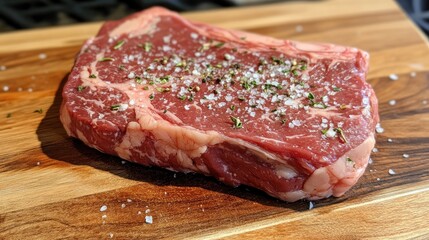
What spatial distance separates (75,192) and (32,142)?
0.43 m

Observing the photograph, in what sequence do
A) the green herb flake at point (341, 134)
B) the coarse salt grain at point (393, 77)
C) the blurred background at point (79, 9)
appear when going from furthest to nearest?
the blurred background at point (79, 9) → the coarse salt grain at point (393, 77) → the green herb flake at point (341, 134)

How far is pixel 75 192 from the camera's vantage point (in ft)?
8.40

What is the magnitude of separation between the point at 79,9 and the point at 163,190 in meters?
1.83

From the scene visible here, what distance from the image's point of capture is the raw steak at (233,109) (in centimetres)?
242

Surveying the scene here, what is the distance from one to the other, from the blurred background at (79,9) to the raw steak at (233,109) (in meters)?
0.98

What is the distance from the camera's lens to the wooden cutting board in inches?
94.7

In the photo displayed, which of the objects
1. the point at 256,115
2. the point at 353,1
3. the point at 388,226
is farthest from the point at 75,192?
the point at 353,1

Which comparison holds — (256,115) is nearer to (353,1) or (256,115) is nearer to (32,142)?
(32,142)

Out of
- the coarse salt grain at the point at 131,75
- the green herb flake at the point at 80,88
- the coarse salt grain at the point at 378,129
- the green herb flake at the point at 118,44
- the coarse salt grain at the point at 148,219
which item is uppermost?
the green herb flake at the point at 118,44

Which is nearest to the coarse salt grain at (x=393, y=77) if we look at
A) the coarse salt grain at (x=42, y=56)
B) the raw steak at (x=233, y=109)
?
the raw steak at (x=233, y=109)

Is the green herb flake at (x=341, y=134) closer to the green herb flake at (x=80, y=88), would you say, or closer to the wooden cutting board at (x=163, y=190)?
the wooden cutting board at (x=163, y=190)

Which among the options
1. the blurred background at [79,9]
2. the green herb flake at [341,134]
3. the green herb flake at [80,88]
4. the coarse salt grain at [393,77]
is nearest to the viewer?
the green herb flake at [341,134]

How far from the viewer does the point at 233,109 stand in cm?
256

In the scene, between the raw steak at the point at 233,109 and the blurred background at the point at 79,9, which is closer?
the raw steak at the point at 233,109
